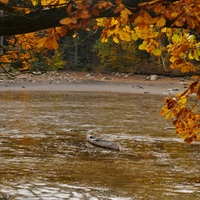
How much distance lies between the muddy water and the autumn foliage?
708 cm

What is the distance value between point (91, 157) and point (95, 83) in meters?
32.5

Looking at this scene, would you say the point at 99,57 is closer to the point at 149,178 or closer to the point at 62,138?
the point at 62,138

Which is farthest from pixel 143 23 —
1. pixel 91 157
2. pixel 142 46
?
pixel 91 157

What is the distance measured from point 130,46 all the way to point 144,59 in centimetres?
221

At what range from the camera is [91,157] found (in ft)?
53.2

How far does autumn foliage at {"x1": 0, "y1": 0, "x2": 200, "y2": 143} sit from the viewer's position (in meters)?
3.20

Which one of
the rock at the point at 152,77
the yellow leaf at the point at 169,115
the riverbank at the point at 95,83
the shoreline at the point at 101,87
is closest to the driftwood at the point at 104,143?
the yellow leaf at the point at 169,115

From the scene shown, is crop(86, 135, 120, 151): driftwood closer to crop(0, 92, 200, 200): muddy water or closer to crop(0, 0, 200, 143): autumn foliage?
crop(0, 92, 200, 200): muddy water

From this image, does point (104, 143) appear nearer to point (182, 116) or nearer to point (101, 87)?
point (182, 116)

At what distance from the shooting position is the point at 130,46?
53906 millimetres

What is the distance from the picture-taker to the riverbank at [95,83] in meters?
44.1

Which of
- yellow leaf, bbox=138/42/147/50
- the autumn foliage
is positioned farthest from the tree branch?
yellow leaf, bbox=138/42/147/50

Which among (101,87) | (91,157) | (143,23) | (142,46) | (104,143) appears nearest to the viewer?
(143,23)

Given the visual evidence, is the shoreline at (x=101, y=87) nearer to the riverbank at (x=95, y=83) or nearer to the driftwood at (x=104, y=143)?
the riverbank at (x=95, y=83)
